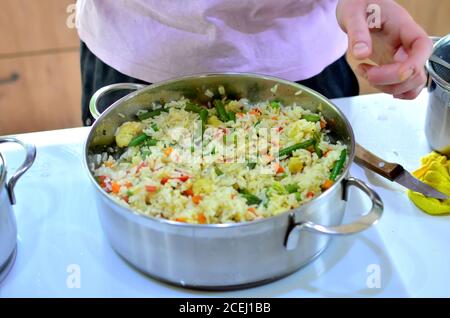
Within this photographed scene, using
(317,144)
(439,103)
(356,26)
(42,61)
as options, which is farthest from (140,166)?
(42,61)

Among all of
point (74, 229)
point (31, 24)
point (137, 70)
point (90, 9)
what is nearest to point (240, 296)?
point (74, 229)

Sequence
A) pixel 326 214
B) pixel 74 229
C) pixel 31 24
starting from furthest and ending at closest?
pixel 31 24 → pixel 74 229 → pixel 326 214

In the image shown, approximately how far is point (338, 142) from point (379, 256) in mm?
191

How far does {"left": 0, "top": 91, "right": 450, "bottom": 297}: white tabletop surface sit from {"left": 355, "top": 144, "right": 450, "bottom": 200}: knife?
0.07ft

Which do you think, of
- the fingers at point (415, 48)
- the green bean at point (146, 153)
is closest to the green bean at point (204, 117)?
the green bean at point (146, 153)

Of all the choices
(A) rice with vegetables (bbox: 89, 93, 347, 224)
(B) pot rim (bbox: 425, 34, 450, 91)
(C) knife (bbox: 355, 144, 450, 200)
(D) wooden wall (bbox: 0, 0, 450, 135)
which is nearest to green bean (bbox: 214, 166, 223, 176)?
(A) rice with vegetables (bbox: 89, 93, 347, 224)

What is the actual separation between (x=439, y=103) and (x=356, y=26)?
0.20m

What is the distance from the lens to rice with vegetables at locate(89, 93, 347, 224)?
0.78m

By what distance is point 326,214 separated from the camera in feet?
2.46

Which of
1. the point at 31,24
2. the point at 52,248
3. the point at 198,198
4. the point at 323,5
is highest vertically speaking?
→ the point at 323,5

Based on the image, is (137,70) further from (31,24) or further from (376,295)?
(31,24)

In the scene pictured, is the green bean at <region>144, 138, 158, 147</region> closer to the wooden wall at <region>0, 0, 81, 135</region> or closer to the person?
the person

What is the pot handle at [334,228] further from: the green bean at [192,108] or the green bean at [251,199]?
the green bean at [192,108]

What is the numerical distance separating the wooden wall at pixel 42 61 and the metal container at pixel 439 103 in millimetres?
1137
